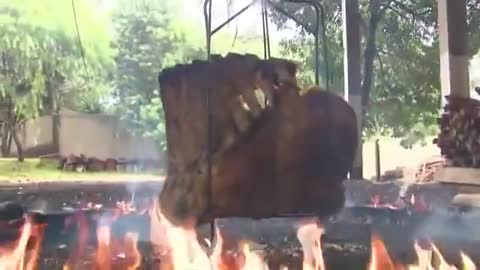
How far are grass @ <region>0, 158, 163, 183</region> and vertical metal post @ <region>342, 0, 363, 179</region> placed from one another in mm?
444

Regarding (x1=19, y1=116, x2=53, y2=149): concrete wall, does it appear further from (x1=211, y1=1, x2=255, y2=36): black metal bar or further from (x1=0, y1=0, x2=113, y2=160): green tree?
(x1=211, y1=1, x2=255, y2=36): black metal bar

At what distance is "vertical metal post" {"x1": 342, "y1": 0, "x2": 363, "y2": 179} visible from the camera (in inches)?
52.2

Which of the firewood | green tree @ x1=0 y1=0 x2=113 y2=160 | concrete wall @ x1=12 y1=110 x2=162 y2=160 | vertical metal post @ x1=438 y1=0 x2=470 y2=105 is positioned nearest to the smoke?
the firewood

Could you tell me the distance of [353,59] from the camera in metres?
1.34

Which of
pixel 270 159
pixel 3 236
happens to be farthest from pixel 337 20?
pixel 3 236

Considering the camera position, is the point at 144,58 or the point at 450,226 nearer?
the point at 144,58

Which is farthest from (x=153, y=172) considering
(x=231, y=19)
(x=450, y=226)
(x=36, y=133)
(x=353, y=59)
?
(x=450, y=226)

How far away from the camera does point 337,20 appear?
1336mm

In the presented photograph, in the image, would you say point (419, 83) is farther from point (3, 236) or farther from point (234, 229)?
point (3, 236)

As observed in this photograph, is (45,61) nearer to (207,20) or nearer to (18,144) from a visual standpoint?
(18,144)

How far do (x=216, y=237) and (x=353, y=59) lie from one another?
438mm

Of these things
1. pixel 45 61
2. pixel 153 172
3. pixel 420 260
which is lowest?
pixel 420 260

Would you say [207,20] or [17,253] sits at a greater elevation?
[207,20]

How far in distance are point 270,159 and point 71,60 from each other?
0.40 metres
